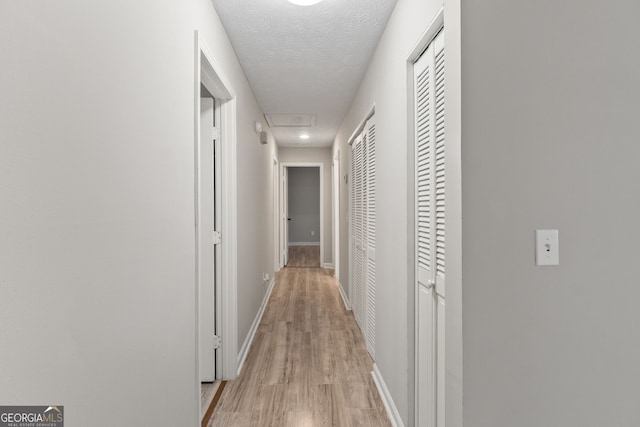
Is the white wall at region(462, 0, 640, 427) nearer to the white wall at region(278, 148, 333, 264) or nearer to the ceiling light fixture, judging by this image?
the ceiling light fixture

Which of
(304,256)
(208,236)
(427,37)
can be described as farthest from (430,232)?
(304,256)

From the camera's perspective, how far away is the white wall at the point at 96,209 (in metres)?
0.65

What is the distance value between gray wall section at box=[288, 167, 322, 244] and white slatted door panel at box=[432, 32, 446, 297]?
27.8 ft

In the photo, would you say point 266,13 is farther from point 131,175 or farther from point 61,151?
point 61,151

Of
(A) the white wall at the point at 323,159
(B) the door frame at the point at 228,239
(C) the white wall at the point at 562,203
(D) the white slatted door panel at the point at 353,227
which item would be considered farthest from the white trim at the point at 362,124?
(A) the white wall at the point at 323,159

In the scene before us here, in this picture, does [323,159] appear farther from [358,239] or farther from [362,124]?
[362,124]

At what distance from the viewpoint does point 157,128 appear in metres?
1.25

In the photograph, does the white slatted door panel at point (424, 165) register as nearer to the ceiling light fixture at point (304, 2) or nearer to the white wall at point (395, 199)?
the white wall at point (395, 199)

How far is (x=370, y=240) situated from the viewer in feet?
10.2

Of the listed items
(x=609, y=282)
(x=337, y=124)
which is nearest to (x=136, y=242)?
(x=609, y=282)

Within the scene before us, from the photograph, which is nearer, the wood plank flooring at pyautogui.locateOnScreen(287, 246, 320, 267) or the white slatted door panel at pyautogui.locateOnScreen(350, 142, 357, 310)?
the white slatted door panel at pyautogui.locateOnScreen(350, 142, 357, 310)

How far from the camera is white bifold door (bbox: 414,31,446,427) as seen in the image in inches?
60.0

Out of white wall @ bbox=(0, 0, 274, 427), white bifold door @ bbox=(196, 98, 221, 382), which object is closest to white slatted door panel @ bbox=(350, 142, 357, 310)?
white bifold door @ bbox=(196, 98, 221, 382)

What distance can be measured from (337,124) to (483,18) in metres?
4.19
